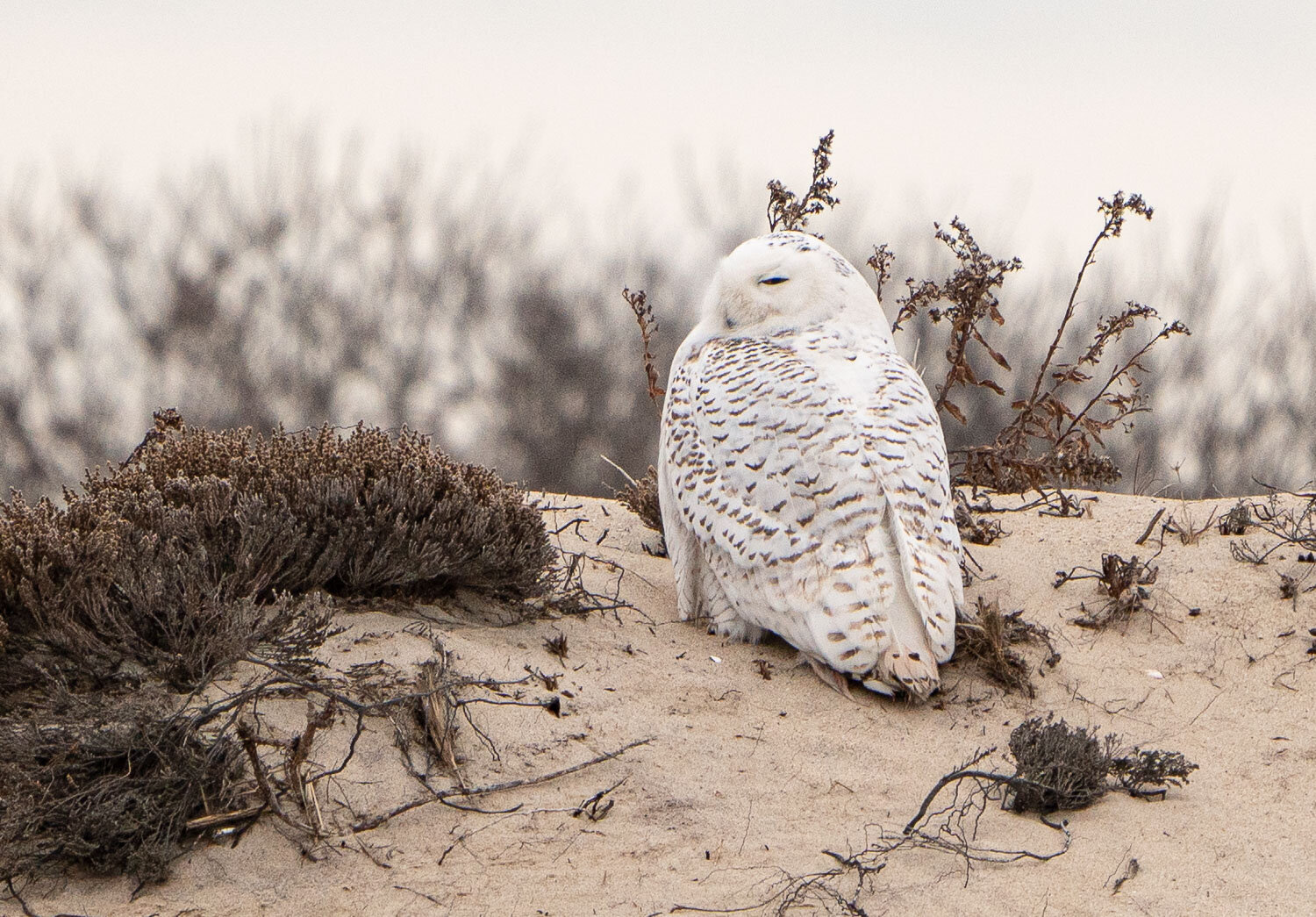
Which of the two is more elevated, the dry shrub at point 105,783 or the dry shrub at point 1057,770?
the dry shrub at point 105,783

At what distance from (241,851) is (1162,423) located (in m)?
18.9

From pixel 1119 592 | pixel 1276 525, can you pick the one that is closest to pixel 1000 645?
pixel 1119 592

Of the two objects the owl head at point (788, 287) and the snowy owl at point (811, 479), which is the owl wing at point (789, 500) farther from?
the owl head at point (788, 287)

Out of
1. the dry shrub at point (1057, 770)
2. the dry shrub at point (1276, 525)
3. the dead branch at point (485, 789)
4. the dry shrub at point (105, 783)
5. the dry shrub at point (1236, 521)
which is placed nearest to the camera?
the dry shrub at point (105, 783)

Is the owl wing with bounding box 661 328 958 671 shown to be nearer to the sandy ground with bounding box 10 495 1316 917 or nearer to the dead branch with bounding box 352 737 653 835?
the sandy ground with bounding box 10 495 1316 917

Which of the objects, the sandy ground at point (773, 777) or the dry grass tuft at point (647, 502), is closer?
the sandy ground at point (773, 777)

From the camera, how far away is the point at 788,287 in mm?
5582

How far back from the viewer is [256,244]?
18766mm

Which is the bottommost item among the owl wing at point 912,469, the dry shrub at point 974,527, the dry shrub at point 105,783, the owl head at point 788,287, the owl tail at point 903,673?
the dry shrub at point 974,527

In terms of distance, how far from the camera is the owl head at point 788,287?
5.56 m

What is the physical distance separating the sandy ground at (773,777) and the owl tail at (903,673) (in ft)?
0.34

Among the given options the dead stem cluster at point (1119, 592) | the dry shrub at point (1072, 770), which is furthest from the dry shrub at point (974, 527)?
the dry shrub at point (1072, 770)

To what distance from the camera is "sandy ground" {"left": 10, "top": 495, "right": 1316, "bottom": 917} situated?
11.1 ft

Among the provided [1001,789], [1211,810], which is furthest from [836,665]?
[1211,810]
